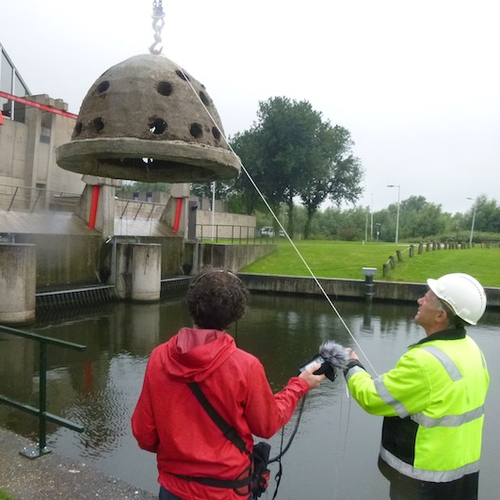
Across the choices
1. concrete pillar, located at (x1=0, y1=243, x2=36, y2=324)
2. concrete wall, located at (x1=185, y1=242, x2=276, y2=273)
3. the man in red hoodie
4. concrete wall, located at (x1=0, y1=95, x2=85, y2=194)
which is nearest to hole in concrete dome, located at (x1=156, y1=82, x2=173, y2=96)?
the man in red hoodie

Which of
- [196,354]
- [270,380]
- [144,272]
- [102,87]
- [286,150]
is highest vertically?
[286,150]

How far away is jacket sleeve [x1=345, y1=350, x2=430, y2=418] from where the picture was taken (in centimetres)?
226

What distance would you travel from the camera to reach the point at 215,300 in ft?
6.99

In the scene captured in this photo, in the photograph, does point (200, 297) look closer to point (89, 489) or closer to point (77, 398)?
point (89, 489)

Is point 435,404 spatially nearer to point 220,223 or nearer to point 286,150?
point 220,223

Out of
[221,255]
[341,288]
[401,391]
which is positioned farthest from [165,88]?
[221,255]

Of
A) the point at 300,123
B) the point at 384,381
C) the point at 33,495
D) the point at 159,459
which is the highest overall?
the point at 300,123

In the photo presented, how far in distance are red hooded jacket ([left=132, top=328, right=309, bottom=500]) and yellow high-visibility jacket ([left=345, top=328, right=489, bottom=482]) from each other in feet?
1.86

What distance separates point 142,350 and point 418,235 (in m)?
70.6

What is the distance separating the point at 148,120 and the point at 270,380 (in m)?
7.11

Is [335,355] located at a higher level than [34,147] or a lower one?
lower

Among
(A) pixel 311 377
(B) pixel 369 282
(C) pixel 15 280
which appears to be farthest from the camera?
(B) pixel 369 282

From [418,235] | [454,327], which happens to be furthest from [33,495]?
[418,235]

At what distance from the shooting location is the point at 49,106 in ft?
87.7
